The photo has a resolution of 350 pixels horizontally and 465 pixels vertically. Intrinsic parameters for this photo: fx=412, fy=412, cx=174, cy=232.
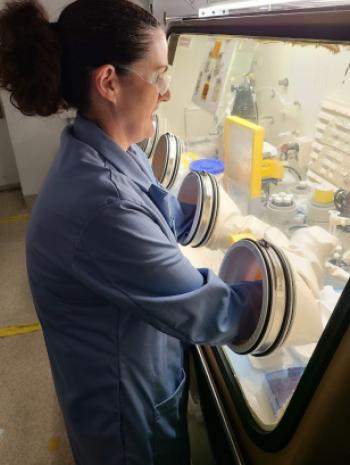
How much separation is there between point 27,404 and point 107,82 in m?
1.89

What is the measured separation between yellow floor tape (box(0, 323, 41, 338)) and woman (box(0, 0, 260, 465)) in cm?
170

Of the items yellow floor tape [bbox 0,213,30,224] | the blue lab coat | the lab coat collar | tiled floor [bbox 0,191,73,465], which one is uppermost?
the lab coat collar

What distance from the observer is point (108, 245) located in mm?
811

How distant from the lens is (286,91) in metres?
1.74

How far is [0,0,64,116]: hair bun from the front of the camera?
91cm

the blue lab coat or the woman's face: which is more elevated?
the woman's face

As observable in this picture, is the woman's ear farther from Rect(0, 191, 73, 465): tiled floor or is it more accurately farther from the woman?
Rect(0, 191, 73, 465): tiled floor

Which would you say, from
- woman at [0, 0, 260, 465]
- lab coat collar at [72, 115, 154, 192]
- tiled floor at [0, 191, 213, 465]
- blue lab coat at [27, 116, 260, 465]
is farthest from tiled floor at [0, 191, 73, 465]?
lab coat collar at [72, 115, 154, 192]

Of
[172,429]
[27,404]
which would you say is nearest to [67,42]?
[172,429]

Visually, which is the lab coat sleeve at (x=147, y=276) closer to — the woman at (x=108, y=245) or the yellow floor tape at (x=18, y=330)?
the woman at (x=108, y=245)

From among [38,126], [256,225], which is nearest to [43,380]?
[256,225]

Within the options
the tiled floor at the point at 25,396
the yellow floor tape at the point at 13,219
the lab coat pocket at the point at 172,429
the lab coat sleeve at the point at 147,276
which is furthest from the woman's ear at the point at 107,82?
the yellow floor tape at the point at 13,219

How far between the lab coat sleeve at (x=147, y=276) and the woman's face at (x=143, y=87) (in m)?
0.26

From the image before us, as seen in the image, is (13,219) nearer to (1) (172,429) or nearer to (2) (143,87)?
(1) (172,429)
